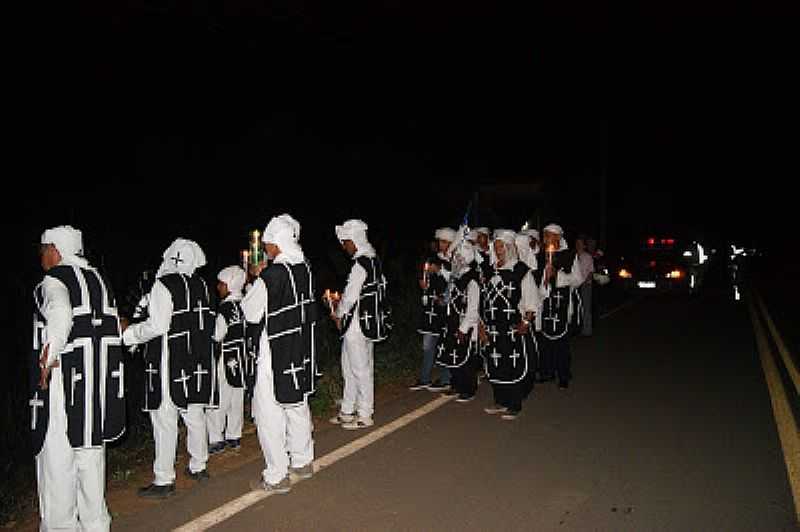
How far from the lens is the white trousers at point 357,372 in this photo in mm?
7562

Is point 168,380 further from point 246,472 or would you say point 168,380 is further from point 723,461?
point 723,461

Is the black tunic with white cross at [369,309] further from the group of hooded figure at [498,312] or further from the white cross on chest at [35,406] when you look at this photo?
the white cross on chest at [35,406]

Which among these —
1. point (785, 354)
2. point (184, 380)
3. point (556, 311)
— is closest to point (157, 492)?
point (184, 380)

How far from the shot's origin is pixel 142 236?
17.7 meters

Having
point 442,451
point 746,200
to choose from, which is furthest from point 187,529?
point 746,200

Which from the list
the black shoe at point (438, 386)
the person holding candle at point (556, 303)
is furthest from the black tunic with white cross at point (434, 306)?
the person holding candle at point (556, 303)

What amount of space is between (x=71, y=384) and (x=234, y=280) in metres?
2.26

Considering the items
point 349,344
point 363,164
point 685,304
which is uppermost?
point 363,164

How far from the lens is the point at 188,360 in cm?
567

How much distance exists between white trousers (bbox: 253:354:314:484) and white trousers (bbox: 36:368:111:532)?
125 centimetres

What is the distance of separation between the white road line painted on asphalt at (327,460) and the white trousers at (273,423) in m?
0.22

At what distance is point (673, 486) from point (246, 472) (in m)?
3.29

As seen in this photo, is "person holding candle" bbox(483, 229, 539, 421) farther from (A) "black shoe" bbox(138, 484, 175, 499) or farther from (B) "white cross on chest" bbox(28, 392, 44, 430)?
(B) "white cross on chest" bbox(28, 392, 44, 430)

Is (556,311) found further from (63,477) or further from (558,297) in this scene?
(63,477)
